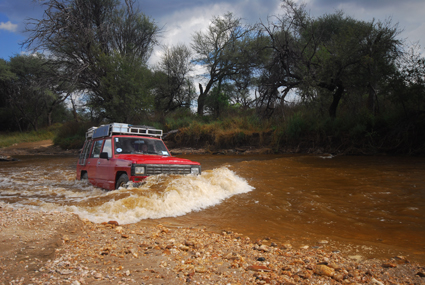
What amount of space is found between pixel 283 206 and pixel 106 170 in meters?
4.71

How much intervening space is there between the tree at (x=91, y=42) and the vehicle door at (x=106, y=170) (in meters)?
17.1

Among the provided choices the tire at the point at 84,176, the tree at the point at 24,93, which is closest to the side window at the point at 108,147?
the tire at the point at 84,176

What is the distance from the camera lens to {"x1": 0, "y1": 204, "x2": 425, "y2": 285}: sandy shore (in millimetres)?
2680

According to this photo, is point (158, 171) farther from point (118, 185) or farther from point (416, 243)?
point (416, 243)

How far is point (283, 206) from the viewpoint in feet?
19.9

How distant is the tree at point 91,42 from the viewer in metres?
23.3

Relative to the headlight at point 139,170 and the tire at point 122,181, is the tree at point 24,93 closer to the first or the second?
the tire at point 122,181

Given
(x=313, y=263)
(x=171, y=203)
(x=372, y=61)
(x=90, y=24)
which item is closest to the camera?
(x=313, y=263)

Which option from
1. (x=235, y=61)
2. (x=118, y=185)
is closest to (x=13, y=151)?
(x=235, y=61)

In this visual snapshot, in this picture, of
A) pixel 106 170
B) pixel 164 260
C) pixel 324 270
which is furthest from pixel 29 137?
pixel 324 270

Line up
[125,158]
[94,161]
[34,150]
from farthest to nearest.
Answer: [34,150] < [94,161] < [125,158]

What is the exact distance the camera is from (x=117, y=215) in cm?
503

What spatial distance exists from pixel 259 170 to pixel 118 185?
20.3ft

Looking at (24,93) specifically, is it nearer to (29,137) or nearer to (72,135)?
(29,137)
